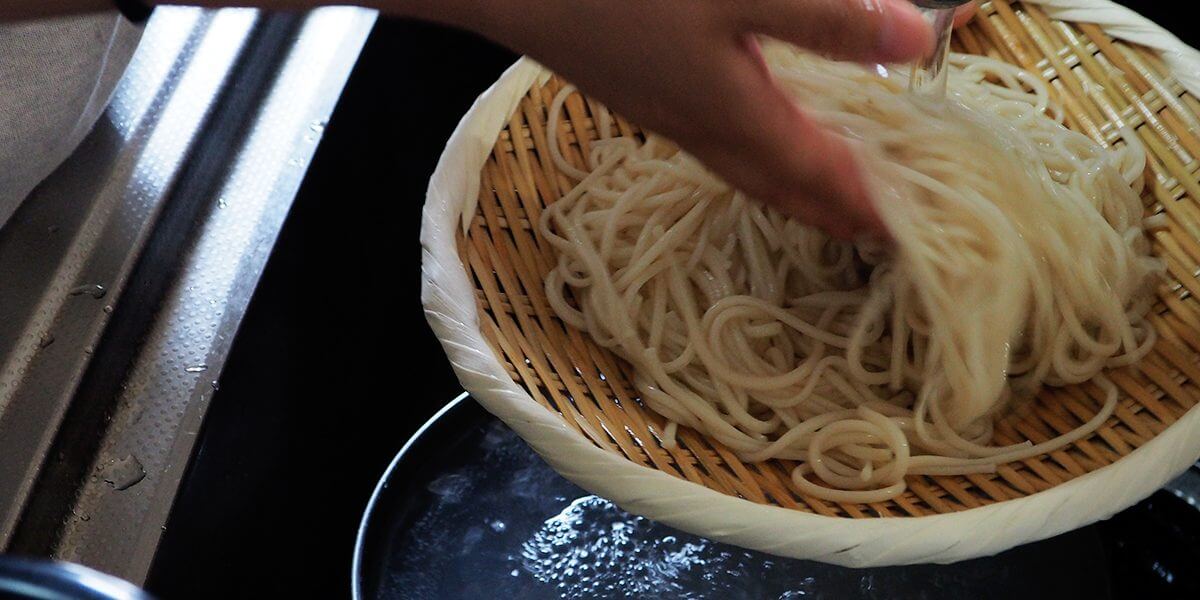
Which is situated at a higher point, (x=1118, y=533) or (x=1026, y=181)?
(x=1026, y=181)

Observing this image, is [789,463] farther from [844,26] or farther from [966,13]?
[966,13]

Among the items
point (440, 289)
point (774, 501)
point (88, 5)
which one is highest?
point (88, 5)

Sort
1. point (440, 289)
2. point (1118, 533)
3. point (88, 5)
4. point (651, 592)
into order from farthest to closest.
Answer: point (1118, 533), point (651, 592), point (440, 289), point (88, 5)

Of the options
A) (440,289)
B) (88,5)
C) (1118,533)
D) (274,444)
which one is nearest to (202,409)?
(274,444)

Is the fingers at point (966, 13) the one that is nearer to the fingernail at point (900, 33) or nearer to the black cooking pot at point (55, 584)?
the fingernail at point (900, 33)

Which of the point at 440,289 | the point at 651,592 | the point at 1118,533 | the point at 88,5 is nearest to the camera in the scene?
the point at 88,5

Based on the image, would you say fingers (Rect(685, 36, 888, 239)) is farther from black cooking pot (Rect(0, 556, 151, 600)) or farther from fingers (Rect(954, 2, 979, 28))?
fingers (Rect(954, 2, 979, 28))

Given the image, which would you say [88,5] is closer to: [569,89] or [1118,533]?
[569,89]

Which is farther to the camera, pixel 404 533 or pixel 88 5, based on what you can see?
pixel 404 533
